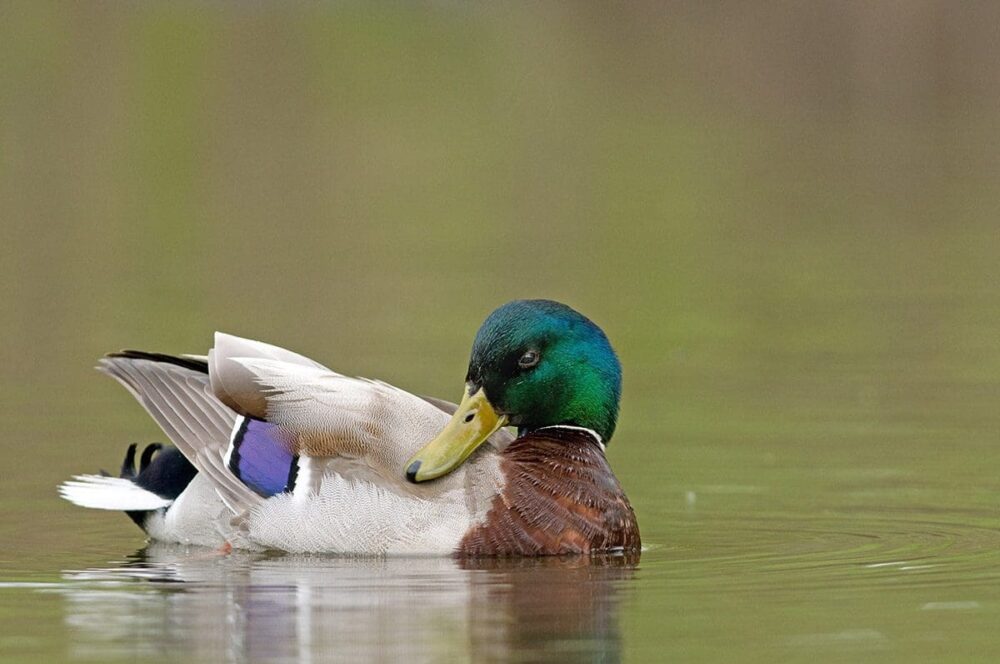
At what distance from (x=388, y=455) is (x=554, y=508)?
2.34 ft

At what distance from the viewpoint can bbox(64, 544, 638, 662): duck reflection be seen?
7656 mm

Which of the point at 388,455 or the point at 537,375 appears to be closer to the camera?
the point at 388,455

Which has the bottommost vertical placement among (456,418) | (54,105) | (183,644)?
(183,644)

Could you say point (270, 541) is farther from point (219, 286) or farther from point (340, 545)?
point (219, 286)

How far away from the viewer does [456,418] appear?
9719 mm

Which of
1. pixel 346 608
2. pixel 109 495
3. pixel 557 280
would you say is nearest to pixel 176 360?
pixel 109 495

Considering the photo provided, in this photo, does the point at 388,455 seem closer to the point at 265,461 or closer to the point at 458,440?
the point at 458,440

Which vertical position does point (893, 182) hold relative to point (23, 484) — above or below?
above

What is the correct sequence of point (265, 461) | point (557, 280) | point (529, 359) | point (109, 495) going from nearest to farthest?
point (265, 461)
point (529, 359)
point (109, 495)
point (557, 280)

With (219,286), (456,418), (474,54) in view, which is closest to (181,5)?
(474,54)

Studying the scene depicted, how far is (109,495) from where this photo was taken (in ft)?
33.1

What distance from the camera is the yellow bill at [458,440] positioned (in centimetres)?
945

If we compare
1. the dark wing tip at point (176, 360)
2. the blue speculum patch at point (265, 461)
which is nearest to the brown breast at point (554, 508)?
the blue speculum patch at point (265, 461)

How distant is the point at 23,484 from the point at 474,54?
111 feet
